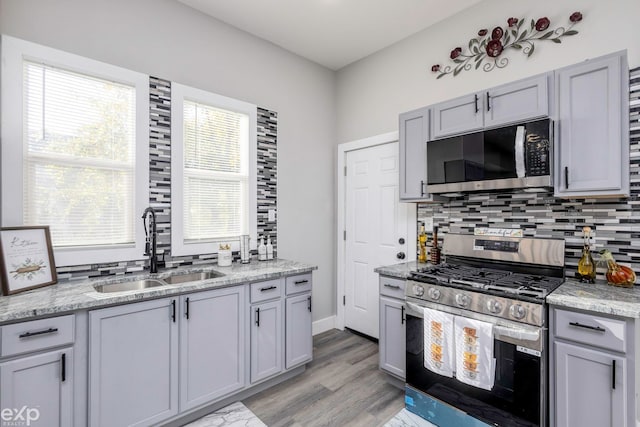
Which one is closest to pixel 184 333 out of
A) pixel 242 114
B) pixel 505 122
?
pixel 242 114

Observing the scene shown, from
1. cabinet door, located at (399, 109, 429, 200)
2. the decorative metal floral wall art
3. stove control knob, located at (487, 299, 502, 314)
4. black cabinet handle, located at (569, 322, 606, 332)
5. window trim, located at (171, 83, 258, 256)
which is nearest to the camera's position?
black cabinet handle, located at (569, 322, 606, 332)

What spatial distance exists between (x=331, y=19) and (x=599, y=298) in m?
2.91

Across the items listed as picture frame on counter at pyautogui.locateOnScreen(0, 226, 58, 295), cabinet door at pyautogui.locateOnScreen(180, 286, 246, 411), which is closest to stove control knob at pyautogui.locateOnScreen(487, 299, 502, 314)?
cabinet door at pyautogui.locateOnScreen(180, 286, 246, 411)

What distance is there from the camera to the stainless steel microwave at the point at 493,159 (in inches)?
77.9

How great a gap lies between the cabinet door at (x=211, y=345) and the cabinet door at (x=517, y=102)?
222 cm

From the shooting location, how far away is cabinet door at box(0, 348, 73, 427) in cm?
146

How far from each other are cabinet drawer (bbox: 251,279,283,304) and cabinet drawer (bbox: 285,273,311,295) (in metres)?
0.09

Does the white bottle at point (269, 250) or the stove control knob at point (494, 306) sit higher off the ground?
the white bottle at point (269, 250)

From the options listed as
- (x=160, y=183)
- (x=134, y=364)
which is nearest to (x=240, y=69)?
(x=160, y=183)

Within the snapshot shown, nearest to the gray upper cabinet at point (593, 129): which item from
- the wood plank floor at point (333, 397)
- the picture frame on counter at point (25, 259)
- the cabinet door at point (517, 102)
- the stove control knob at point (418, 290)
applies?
the cabinet door at point (517, 102)

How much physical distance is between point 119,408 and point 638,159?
342 cm

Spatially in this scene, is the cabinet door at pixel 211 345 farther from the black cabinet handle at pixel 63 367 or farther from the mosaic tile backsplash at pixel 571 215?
the mosaic tile backsplash at pixel 571 215

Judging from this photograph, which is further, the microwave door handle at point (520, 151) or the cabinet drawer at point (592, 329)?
the microwave door handle at point (520, 151)

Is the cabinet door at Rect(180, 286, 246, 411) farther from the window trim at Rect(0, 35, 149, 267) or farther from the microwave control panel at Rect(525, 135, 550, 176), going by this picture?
the microwave control panel at Rect(525, 135, 550, 176)
